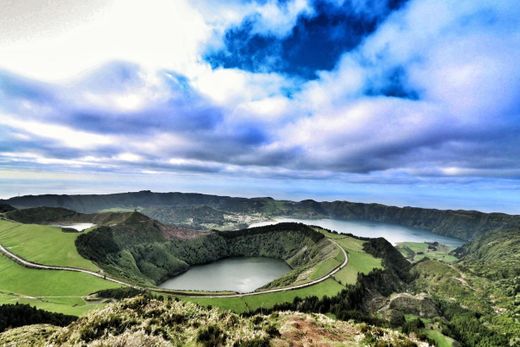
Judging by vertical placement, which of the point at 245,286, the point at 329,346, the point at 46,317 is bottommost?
the point at 245,286

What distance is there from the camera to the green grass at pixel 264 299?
107 metres

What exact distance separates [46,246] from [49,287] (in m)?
60.2


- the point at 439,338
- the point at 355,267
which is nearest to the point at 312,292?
the point at 439,338

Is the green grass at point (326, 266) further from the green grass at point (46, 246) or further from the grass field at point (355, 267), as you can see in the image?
the green grass at point (46, 246)

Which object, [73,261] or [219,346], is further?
[73,261]

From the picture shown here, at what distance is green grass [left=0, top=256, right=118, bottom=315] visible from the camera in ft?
334

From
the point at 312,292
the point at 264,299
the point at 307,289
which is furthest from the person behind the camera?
the point at 307,289

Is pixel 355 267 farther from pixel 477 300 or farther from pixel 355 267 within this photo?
pixel 477 300

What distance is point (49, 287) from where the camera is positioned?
398 feet

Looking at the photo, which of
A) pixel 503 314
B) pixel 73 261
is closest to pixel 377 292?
pixel 503 314

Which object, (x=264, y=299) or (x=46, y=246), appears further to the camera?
(x=46, y=246)

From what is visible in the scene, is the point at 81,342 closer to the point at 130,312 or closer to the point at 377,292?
the point at 130,312

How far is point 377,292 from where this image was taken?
15212 centimetres

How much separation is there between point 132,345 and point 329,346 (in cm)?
2303
